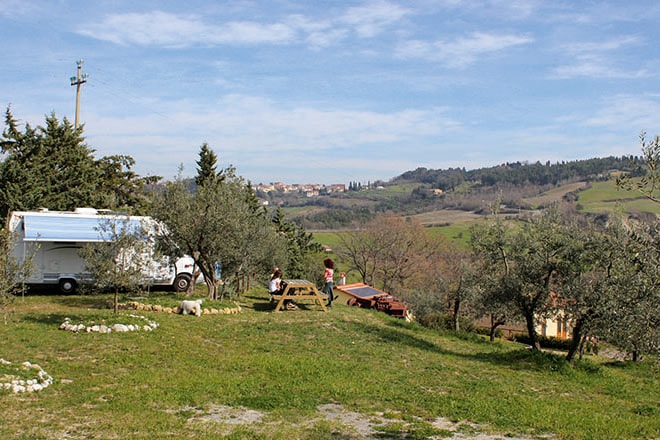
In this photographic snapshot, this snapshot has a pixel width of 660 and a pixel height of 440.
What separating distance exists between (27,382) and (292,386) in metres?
4.33

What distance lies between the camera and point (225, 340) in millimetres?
13664

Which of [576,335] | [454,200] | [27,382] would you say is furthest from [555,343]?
[454,200]

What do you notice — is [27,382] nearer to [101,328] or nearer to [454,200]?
[101,328]

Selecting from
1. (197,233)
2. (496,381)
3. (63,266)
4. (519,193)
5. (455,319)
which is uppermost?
(519,193)

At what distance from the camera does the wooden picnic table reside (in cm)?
1909

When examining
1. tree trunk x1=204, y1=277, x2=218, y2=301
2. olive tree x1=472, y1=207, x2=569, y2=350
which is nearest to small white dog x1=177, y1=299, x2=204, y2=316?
tree trunk x1=204, y1=277, x2=218, y2=301

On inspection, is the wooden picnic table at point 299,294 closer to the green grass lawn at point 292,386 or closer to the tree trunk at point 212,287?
the tree trunk at point 212,287

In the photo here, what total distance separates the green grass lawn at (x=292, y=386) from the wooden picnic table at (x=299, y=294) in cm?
258

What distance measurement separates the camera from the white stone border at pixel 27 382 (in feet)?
27.7

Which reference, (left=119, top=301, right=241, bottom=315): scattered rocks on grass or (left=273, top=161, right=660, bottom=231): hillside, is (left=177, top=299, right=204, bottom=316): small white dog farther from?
(left=273, top=161, right=660, bottom=231): hillside

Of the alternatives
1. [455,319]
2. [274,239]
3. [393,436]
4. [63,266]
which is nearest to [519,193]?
[455,319]

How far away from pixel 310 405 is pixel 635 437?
5.00 metres

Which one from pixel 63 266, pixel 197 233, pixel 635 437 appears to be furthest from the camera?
pixel 63 266

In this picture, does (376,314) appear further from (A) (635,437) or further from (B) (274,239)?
(A) (635,437)
